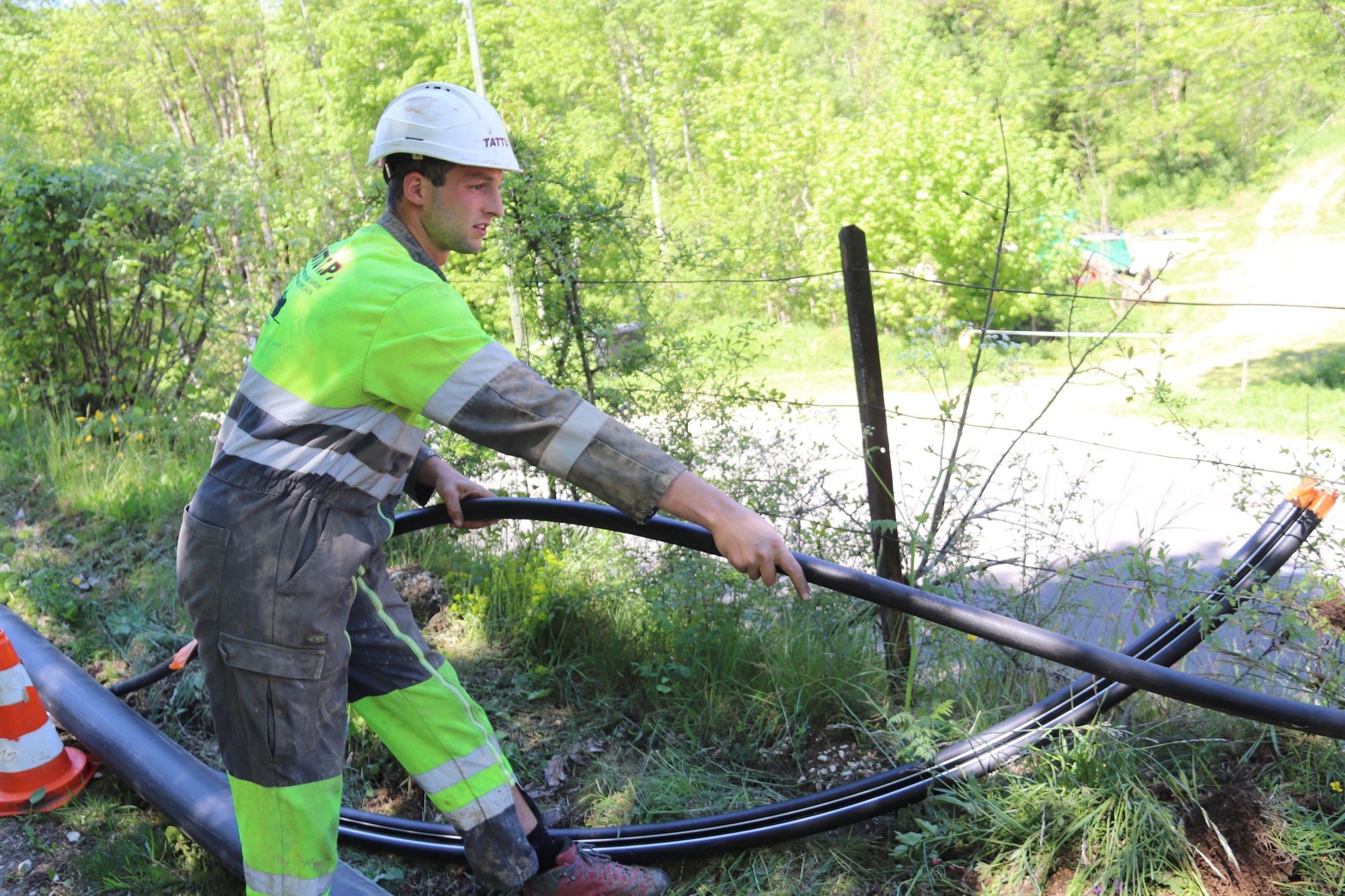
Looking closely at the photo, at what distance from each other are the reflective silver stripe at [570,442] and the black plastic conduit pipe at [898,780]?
37.6 inches

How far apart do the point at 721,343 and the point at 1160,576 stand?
7.31 feet

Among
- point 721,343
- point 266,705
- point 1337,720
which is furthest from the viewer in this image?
point 721,343

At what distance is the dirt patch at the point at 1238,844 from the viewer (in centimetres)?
255

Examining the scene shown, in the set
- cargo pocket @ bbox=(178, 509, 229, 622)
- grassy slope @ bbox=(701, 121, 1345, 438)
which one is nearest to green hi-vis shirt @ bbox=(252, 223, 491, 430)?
cargo pocket @ bbox=(178, 509, 229, 622)

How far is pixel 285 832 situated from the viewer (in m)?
2.34

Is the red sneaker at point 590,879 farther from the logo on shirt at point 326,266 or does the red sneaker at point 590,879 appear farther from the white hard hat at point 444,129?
the white hard hat at point 444,129

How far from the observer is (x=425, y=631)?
454 centimetres

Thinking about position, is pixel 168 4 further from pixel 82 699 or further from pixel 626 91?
pixel 82 699

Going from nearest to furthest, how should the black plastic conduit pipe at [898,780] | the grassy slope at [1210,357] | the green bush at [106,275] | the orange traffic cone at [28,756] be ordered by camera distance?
the black plastic conduit pipe at [898,780] < the orange traffic cone at [28,756] < the green bush at [106,275] < the grassy slope at [1210,357]

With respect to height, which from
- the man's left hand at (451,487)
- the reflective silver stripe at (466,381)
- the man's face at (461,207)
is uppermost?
the man's face at (461,207)

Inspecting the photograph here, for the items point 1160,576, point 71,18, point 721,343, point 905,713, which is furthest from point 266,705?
point 71,18

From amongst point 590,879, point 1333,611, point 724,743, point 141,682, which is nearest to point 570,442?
point 590,879

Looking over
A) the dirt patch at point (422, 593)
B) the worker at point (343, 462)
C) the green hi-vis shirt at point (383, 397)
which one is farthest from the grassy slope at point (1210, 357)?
the green hi-vis shirt at point (383, 397)

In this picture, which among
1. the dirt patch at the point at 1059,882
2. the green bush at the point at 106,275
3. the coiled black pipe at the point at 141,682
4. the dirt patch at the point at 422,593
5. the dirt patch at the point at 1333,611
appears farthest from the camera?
the green bush at the point at 106,275
